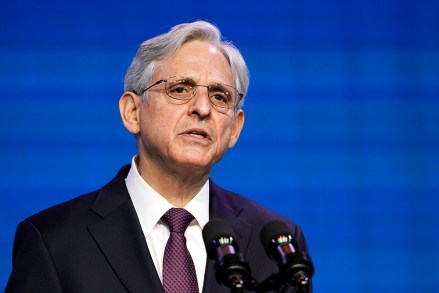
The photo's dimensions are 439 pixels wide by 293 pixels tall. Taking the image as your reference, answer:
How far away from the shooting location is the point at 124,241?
215 cm

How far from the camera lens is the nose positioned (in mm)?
2221

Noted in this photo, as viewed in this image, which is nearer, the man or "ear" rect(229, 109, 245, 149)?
the man

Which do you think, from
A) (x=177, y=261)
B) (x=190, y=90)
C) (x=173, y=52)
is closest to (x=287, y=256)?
(x=177, y=261)

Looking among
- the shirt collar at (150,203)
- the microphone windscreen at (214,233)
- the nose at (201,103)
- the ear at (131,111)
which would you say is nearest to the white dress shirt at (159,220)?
Result: the shirt collar at (150,203)

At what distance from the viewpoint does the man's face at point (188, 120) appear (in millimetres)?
2225

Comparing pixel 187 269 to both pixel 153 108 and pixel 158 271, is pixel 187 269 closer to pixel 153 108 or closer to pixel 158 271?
pixel 158 271

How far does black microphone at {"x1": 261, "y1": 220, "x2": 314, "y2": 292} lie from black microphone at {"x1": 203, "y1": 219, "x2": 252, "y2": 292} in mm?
86

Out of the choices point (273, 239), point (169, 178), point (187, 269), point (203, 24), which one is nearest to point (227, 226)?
point (273, 239)

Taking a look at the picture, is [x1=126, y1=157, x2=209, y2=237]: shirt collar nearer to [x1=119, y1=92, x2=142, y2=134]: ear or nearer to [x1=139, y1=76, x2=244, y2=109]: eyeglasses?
[x1=119, y1=92, x2=142, y2=134]: ear

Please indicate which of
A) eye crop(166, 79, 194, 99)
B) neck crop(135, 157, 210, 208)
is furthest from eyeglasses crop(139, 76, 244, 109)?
neck crop(135, 157, 210, 208)

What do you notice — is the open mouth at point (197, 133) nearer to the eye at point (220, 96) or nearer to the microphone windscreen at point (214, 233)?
the eye at point (220, 96)

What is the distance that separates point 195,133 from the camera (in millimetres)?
2227

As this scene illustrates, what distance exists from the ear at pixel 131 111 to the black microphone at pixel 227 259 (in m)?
0.89

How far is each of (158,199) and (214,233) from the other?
72 centimetres
